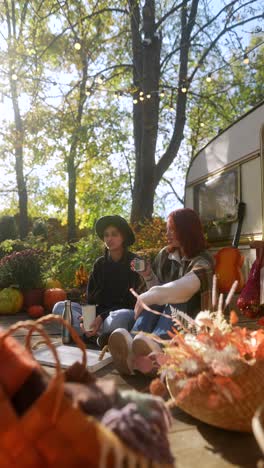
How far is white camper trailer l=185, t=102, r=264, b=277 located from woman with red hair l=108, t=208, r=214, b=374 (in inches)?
119

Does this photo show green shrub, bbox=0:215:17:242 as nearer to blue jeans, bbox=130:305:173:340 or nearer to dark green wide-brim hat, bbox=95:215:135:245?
dark green wide-brim hat, bbox=95:215:135:245

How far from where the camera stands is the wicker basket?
156 cm

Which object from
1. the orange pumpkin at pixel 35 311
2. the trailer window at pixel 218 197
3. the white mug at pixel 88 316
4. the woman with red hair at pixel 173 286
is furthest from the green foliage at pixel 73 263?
the woman with red hair at pixel 173 286

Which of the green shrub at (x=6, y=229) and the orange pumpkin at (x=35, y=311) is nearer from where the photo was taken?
the orange pumpkin at (x=35, y=311)

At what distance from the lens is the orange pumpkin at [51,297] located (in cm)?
607

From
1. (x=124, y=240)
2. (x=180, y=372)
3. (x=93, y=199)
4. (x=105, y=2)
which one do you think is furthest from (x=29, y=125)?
(x=180, y=372)

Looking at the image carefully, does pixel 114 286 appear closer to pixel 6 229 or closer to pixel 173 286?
pixel 173 286

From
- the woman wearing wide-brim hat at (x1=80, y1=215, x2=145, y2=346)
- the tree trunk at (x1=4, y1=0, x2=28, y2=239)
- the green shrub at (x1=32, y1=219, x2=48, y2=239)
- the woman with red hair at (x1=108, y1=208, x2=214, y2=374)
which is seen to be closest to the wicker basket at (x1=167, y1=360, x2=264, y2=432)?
the woman with red hair at (x1=108, y1=208, x2=214, y2=374)

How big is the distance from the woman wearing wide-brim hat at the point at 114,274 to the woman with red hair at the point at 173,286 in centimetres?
67

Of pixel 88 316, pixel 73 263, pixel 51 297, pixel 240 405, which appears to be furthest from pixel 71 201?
pixel 240 405

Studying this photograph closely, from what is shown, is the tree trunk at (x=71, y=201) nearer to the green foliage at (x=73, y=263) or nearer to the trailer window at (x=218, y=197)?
the green foliage at (x=73, y=263)

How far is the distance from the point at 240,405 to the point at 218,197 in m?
5.70

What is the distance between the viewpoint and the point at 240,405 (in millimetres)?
1560

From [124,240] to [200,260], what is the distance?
4.17ft
